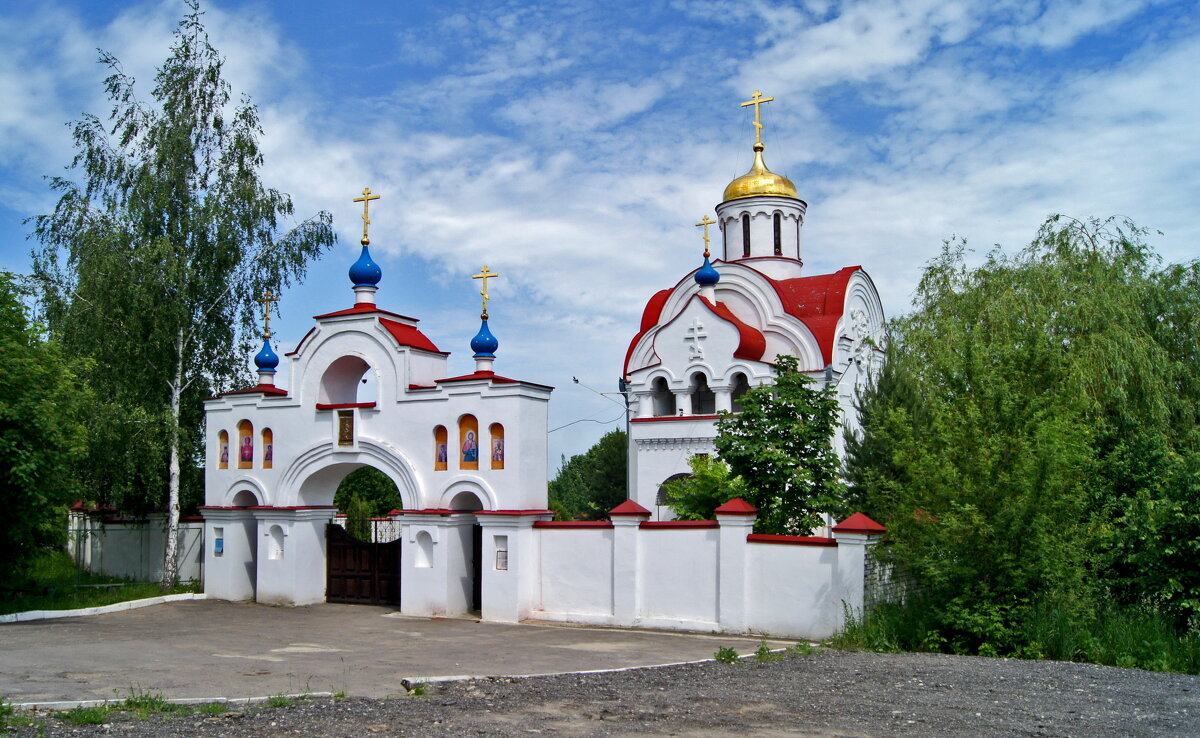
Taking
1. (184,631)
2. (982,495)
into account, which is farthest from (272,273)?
(982,495)

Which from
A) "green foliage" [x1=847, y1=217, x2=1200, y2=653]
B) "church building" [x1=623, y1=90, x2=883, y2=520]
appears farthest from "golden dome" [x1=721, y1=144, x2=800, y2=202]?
"green foliage" [x1=847, y1=217, x2=1200, y2=653]

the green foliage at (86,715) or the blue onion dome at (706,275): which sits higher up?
the blue onion dome at (706,275)

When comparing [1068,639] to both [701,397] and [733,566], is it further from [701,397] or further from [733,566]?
[701,397]

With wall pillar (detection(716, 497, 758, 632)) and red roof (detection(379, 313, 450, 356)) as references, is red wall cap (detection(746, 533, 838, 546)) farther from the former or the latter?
red roof (detection(379, 313, 450, 356))

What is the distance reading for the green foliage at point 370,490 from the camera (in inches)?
1489

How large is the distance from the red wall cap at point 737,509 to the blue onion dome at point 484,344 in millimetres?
5163

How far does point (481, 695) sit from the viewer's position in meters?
9.35

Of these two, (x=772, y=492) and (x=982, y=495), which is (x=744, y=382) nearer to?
(x=772, y=492)

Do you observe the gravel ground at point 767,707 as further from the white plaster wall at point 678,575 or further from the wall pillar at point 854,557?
the white plaster wall at point 678,575

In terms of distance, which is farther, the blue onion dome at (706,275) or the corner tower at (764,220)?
the corner tower at (764,220)

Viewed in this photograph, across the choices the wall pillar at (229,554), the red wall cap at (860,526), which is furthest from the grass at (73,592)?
the red wall cap at (860,526)

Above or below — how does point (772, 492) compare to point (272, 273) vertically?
below

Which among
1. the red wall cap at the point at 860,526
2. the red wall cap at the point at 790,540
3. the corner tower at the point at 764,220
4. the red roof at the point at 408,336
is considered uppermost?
the corner tower at the point at 764,220

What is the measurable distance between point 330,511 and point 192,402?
16.6 ft
